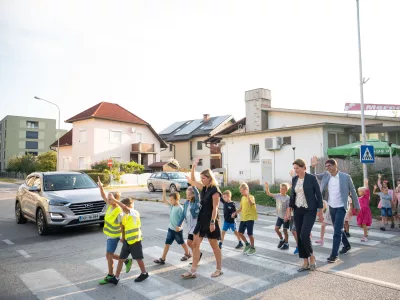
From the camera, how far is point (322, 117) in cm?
2347

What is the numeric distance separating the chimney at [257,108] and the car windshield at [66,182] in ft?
58.3

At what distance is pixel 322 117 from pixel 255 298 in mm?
21023

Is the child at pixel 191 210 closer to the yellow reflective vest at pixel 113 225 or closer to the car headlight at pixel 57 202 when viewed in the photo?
the yellow reflective vest at pixel 113 225

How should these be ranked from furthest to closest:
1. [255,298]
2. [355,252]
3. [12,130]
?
[12,130]
[355,252]
[255,298]

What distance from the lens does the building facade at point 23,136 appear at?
82.9 meters

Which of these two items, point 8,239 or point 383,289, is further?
point 8,239

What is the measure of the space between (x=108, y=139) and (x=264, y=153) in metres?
23.3

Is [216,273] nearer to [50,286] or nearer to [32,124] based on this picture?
[50,286]

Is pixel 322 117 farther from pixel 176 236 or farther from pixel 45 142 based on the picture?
pixel 45 142

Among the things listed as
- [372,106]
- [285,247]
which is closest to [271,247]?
[285,247]

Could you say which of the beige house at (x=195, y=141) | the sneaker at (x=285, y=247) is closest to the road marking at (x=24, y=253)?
the sneaker at (x=285, y=247)

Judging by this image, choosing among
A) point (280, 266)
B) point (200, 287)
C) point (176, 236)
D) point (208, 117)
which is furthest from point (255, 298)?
point (208, 117)

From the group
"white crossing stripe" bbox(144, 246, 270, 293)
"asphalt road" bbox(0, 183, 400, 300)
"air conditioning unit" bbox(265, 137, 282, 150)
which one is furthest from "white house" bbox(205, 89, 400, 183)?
"white crossing stripe" bbox(144, 246, 270, 293)

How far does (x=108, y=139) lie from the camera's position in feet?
133
